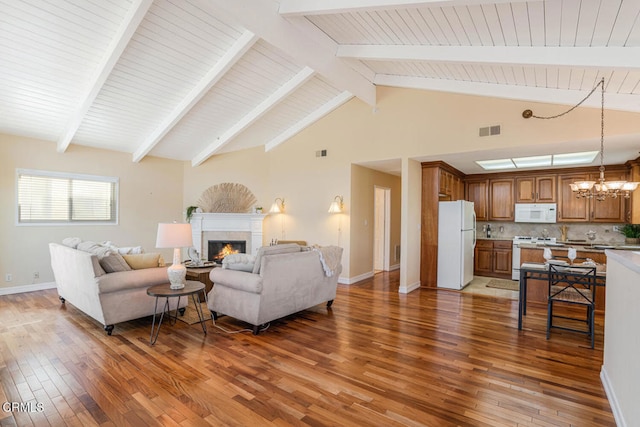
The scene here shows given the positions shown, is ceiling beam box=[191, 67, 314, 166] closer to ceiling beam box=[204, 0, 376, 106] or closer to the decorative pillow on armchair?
ceiling beam box=[204, 0, 376, 106]

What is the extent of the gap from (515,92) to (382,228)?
4.13 m

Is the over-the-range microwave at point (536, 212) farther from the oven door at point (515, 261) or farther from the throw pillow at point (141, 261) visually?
the throw pillow at point (141, 261)

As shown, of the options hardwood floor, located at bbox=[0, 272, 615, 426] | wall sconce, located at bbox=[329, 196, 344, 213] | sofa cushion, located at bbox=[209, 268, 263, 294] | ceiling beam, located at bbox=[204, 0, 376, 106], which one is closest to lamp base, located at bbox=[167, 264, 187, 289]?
sofa cushion, located at bbox=[209, 268, 263, 294]

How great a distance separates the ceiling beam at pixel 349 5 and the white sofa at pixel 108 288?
3.40 metres

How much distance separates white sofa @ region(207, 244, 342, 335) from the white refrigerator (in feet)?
8.72

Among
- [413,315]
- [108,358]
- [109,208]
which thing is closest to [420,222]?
[413,315]

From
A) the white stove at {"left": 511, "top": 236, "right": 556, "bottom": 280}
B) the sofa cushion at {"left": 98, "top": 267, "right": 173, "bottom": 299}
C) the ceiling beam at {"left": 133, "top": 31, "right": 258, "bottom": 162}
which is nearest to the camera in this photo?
the sofa cushion at {"left": 98, "top": 267, "right": 173, "bottom": 299}

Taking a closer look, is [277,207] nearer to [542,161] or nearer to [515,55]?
[515,55]

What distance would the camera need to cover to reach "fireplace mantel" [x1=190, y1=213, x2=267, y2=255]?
7.05m

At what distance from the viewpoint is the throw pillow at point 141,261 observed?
378 cm

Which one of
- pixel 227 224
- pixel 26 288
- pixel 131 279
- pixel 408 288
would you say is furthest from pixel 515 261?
pixel 26 288

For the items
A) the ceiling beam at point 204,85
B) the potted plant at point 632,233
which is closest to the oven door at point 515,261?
the potted plant at point 632,233

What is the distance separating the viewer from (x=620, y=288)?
7.19 ft

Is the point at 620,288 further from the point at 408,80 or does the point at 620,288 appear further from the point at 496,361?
the point at 408,80
